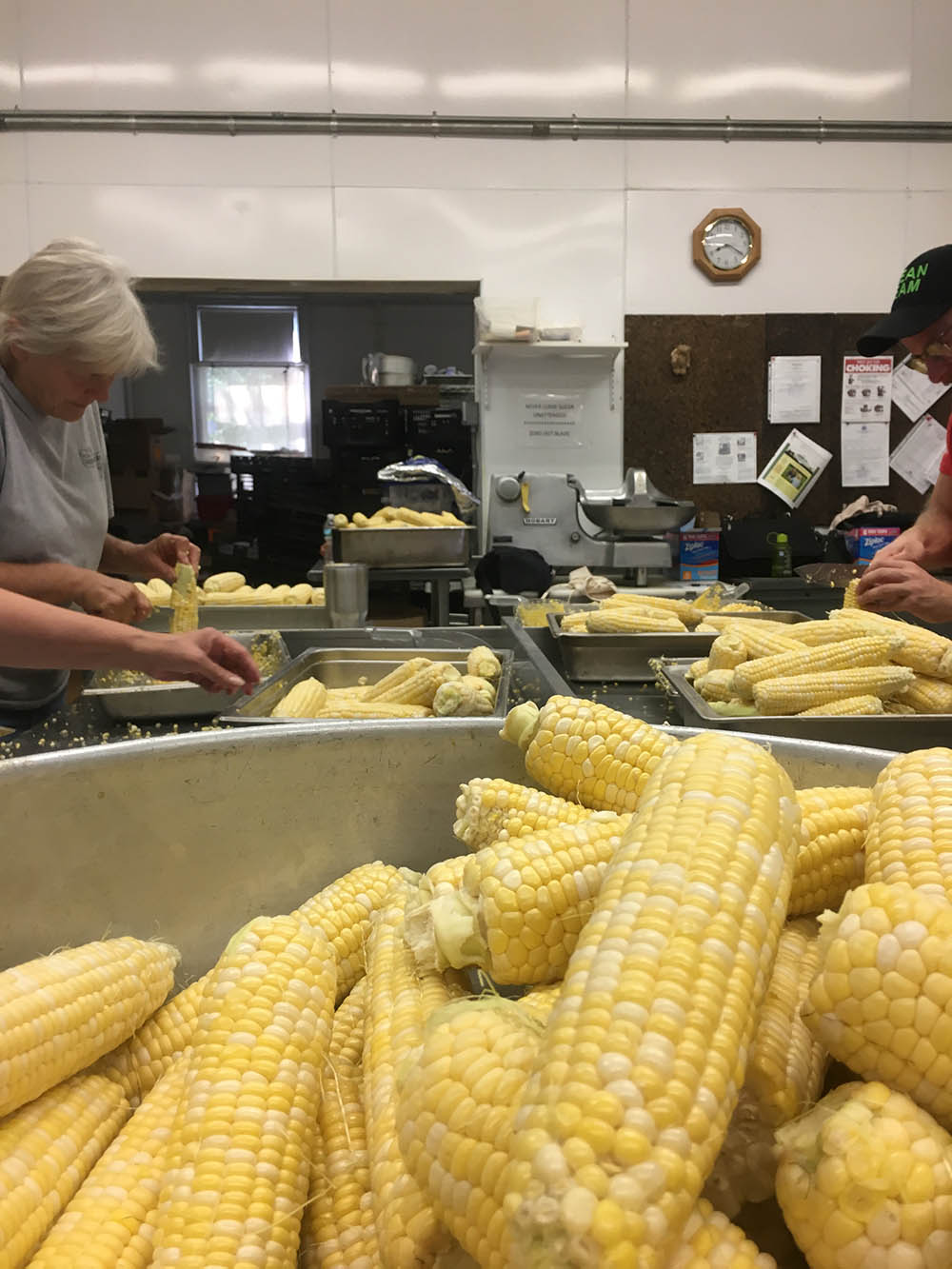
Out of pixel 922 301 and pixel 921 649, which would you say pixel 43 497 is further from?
pixel 922 301

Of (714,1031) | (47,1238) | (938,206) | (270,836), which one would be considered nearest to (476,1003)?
(714,1031)

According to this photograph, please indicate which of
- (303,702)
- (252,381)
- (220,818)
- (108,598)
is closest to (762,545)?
(303,702)

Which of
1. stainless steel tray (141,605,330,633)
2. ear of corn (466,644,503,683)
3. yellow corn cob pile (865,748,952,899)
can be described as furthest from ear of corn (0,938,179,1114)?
stainless steel tray (141,605,330,633)

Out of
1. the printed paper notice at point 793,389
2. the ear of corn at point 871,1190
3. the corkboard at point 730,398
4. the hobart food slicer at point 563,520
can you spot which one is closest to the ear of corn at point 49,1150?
the ear of corn at point 871,1190

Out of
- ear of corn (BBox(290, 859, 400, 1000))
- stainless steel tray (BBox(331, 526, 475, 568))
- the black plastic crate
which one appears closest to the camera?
ear of corn (BBox(290, 859, 400, 1000))

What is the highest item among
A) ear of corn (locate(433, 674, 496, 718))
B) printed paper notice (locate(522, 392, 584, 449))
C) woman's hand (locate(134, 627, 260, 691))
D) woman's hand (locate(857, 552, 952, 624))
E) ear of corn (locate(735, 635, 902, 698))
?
printed paper notice (locate(522, 392, 584, 449))

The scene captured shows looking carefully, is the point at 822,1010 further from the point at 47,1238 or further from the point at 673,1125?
the point at 47,1238

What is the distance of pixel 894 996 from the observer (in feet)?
1.70

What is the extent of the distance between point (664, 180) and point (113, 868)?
231 inches

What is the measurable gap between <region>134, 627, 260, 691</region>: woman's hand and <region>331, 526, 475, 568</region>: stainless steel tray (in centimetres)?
250

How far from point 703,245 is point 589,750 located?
5542 millimetres

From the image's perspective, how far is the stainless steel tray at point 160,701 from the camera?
2.01 meters

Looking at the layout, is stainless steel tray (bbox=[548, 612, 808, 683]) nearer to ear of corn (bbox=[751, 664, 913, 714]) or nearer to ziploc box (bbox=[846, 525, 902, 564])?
ear of corn (bbox=[751, 664, 913, 714])

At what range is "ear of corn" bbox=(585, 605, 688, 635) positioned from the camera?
2.56m
